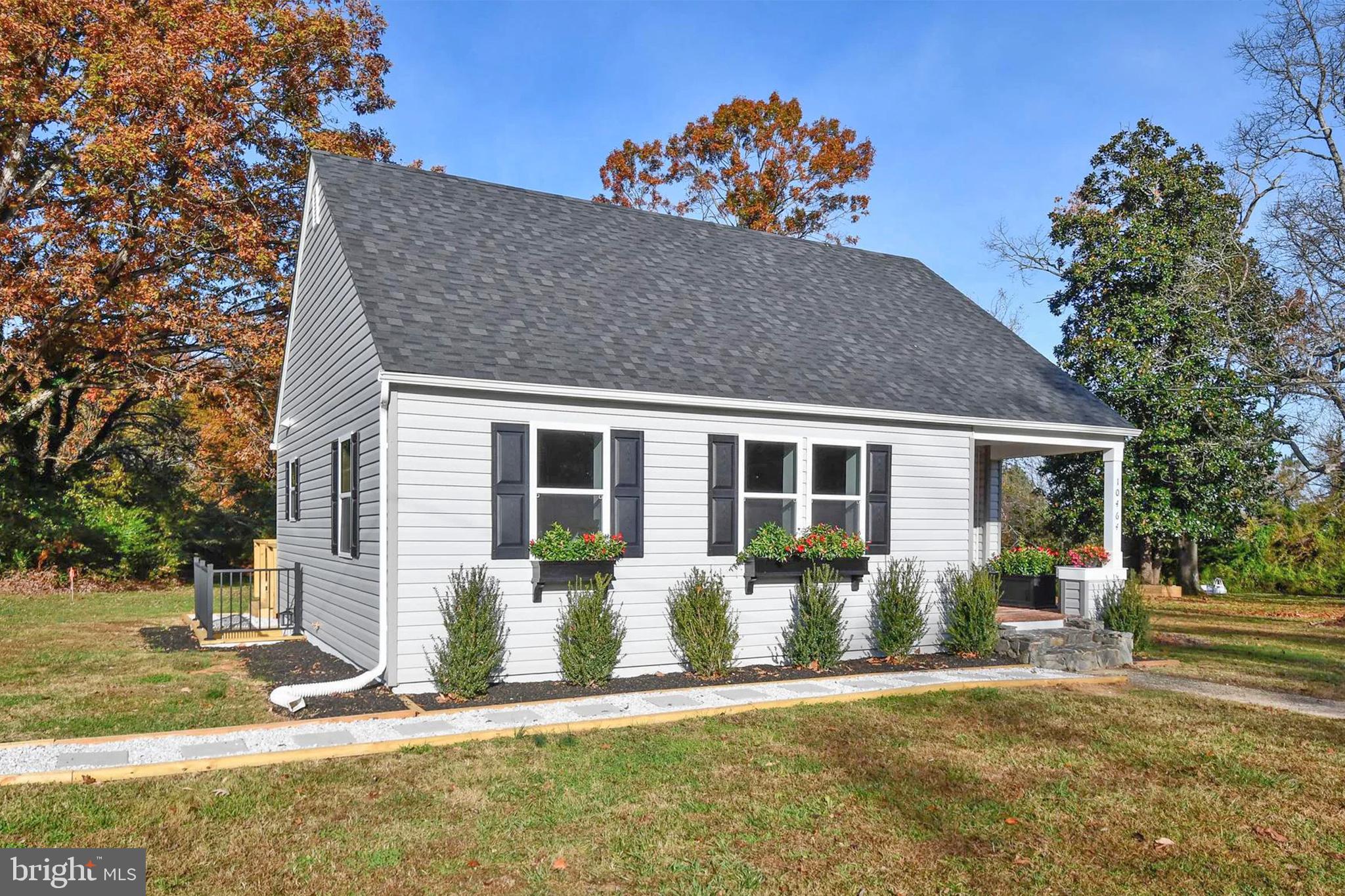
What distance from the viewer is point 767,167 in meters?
27.6

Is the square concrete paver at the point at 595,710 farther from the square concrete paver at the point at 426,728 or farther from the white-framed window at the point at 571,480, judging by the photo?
the white-framed window at the point at 571,480

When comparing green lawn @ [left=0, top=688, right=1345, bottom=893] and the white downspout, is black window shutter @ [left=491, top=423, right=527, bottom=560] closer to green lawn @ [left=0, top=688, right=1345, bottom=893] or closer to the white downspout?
the white downspout

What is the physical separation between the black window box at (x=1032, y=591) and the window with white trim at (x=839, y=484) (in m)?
3.62

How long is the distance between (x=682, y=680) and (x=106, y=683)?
5.64 m

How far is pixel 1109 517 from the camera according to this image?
12.9 m

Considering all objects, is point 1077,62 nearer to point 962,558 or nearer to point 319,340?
point 962,558

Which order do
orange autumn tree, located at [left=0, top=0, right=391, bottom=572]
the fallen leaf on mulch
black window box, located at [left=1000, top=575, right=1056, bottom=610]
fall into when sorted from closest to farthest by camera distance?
the fallen leaf on mulch < black window box, located at [left=1000, top=575, right=1056, bottom=610] < orange autumn tree, located at [left=0, top=0, right=391, bottom=572]

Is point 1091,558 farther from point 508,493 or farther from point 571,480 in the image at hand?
point 508,493

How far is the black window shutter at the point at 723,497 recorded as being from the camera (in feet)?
32.6

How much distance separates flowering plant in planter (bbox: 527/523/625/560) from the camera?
883 centimetres

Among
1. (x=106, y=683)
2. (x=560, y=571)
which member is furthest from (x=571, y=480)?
(x=106, y=683)

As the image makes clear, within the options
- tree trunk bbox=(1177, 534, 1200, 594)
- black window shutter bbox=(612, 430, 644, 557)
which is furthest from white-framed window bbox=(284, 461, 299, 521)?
tree trunk bbox=(1177, 534, 1200, 594)

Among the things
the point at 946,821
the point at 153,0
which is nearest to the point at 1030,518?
the point at 946,821

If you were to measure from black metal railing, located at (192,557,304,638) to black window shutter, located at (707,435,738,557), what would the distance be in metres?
5.67
